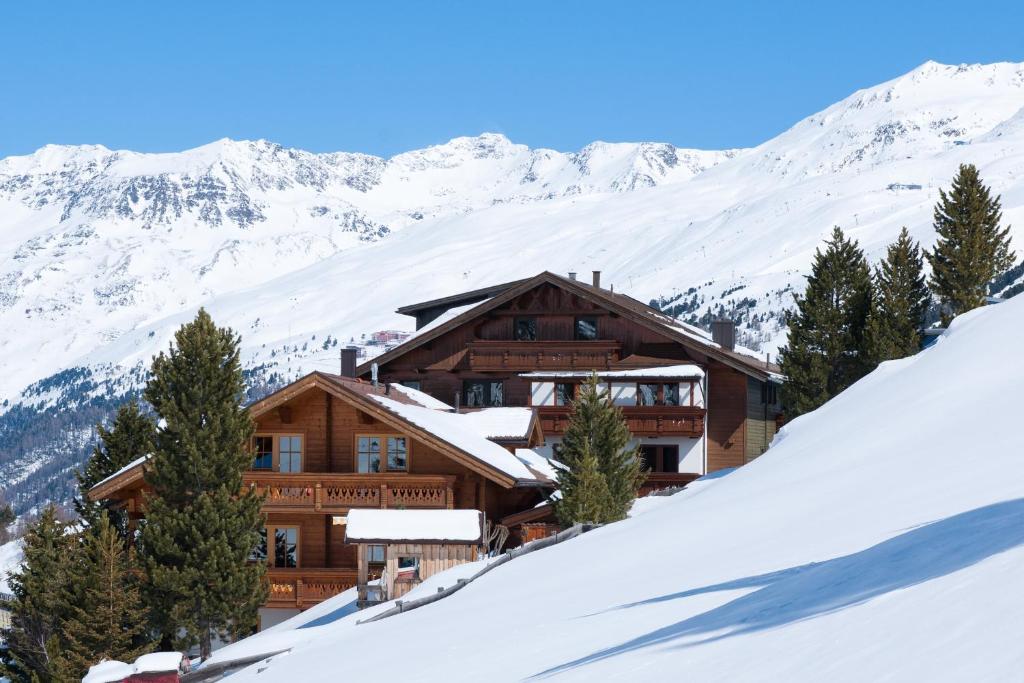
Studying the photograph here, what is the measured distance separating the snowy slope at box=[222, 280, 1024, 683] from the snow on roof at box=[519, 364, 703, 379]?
107 feet

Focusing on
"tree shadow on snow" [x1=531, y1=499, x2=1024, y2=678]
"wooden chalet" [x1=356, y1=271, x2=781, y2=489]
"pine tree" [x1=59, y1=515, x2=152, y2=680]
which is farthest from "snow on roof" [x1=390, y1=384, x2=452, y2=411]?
"tree shadow on snow" [x1=531, y1=499, x2=1024, y2=678]

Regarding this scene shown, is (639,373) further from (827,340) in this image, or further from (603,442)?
(603,442)

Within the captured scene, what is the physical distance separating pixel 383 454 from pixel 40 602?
12778mm

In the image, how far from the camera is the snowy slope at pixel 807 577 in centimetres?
1062

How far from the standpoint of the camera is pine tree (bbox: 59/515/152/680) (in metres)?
36.3

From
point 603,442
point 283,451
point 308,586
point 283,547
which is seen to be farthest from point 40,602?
point 603,442

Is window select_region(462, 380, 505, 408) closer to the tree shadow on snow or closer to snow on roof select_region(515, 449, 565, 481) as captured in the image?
snow on roof select_region(515, 449, 565, 481)

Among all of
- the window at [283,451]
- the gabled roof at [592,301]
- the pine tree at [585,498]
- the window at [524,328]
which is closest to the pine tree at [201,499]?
the window at [283,451]

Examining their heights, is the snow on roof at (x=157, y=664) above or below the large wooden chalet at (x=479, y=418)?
below

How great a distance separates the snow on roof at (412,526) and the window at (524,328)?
30.6 meters

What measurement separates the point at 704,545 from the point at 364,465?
27580mm

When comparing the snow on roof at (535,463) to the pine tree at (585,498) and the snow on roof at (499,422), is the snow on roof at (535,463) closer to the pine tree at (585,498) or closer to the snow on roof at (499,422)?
the snow on roof at (499,422)

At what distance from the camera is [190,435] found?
39.7 m

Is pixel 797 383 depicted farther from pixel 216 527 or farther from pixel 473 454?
pixel 216 527
